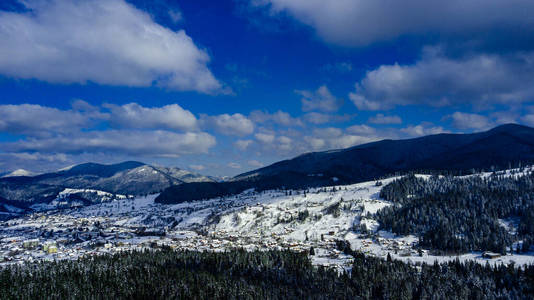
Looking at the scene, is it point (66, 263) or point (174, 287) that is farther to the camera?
point (66, 263)

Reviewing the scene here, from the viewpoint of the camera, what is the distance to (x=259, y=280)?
147 metres

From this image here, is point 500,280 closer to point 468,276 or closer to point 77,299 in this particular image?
point 468,276

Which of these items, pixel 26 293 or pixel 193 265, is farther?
pixel 193 265

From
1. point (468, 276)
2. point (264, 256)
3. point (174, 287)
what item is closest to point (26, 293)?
point (174, 287)

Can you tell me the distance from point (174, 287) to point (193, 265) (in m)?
37.4

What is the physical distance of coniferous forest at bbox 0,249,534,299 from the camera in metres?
122

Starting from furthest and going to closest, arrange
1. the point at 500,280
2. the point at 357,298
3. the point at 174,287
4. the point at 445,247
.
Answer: the point at 445,247 < the point at 174,287 < the point at 500,280 < the point at 357,298

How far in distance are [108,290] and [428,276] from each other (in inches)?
5422

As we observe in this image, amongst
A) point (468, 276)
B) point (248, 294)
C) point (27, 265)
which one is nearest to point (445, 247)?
point (468, 276)

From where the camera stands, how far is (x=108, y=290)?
136 metres

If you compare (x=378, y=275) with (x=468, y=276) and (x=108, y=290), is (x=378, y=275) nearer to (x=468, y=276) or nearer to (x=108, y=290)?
(x=468, y=276)

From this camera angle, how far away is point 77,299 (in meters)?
130

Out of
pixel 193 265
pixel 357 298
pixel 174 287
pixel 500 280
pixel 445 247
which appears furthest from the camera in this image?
pixel 445 247

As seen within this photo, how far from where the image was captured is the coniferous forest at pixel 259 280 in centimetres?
12238
